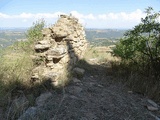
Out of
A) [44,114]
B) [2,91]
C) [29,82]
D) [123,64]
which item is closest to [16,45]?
[29,82]

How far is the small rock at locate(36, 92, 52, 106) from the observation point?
513cm

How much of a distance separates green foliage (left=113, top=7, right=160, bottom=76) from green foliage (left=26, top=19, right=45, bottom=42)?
2.63 meters

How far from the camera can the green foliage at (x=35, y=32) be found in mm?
8337

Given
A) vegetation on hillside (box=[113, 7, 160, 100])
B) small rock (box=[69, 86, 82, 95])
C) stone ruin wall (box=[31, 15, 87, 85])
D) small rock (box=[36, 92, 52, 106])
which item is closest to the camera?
small rock (box=[36, 92, 52, 106])

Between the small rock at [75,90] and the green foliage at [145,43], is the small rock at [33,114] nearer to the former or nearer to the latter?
the small rock at [75,90]

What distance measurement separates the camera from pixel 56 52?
6891mm

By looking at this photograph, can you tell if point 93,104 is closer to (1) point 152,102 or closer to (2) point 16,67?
(1) point 152,102

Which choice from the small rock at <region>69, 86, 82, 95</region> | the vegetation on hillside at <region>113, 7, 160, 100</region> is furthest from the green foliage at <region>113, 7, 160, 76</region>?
the small rock at <region>69, 86, 82, 95</region>

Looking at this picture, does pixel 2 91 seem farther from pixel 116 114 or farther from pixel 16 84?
pixel 116 114

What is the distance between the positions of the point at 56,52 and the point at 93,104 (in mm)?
2155

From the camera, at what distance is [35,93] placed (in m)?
5.78

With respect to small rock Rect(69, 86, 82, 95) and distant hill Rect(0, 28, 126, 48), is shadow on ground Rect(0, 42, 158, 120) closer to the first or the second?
small rock Rect(69, 86, 82, 95)

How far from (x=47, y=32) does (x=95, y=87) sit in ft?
9.23

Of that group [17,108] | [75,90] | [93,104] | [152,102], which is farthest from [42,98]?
[152,102]
